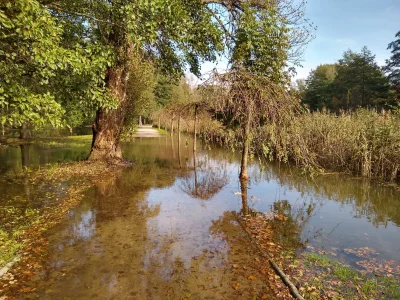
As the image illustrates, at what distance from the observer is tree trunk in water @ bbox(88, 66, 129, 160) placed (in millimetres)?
12023

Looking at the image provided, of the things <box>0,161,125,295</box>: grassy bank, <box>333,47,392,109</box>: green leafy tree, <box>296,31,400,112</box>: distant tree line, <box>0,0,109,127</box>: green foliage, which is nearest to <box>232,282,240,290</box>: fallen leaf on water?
<box>0,161,125,295</box>: grassy bank

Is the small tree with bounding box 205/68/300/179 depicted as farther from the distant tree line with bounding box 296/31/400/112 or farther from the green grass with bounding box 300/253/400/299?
the distant tree line with bounding box 296/31/400/112

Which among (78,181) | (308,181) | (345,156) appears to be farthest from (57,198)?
(345,156)

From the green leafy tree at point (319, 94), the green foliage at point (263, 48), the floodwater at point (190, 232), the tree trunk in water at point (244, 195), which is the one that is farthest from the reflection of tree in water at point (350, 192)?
the green leafy tree at point (319, 94)

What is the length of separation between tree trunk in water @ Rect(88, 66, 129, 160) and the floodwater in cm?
234

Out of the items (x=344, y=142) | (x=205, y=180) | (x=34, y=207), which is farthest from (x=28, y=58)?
(x=344, y=142)

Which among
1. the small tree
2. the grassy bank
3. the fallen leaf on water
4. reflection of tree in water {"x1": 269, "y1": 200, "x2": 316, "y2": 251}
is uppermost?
the small tree

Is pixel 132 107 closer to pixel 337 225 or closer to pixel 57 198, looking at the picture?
pixel 57 198

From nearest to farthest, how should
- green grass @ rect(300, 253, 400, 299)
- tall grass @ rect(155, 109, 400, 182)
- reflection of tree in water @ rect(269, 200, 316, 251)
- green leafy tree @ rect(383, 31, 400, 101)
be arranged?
green grass @ rect(300, 253, 400, 299)
reflection of tree in water @ rect(269, 200, 316, 251)
tall grass @ rect(155, 109, 400, 182)
green leafy tree @ rect(383, 31, 400, 101)

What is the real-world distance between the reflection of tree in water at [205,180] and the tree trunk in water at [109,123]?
397cm

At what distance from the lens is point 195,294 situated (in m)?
3.59

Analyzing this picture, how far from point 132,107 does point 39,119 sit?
11.5 m

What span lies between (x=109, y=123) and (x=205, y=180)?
514cm

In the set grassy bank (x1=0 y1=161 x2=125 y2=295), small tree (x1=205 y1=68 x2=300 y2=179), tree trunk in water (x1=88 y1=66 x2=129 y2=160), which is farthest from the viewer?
tree trunk in water (x1=88 y1=66 x2=129 y2=160)
